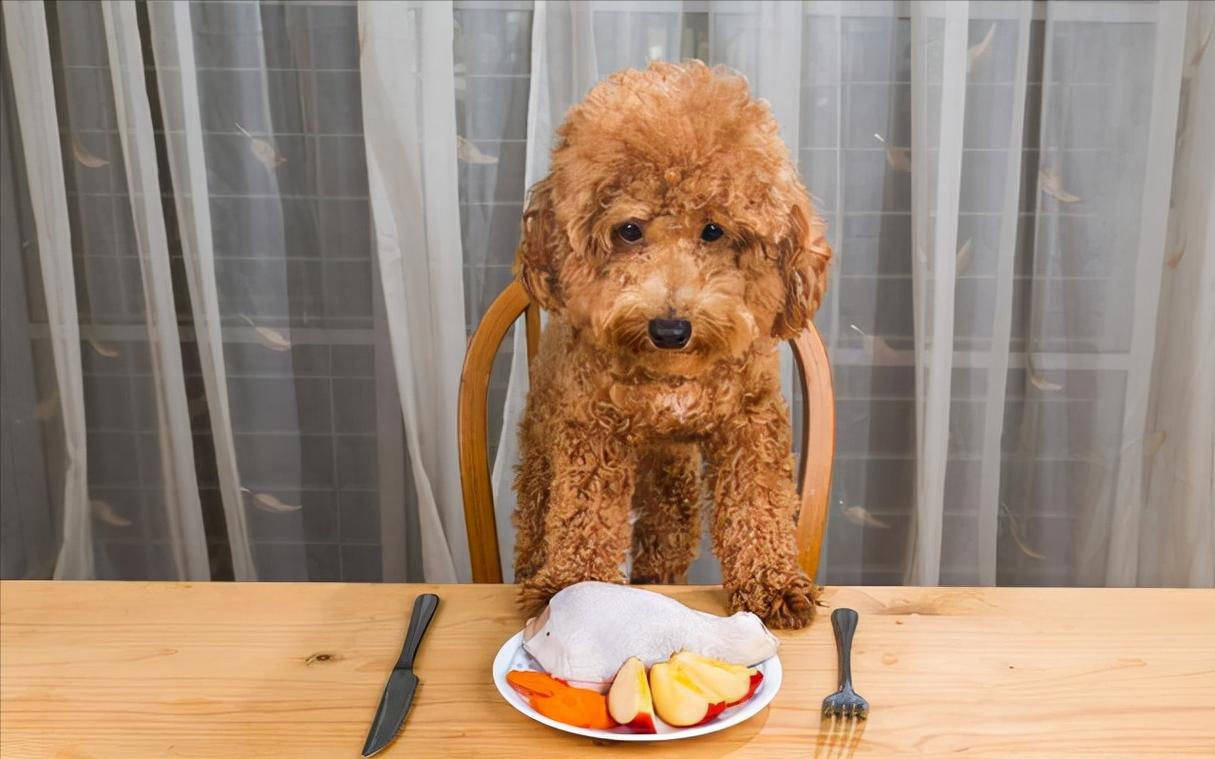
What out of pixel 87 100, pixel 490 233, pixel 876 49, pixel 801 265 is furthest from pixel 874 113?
pixel 87 100

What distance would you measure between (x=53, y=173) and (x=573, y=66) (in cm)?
79

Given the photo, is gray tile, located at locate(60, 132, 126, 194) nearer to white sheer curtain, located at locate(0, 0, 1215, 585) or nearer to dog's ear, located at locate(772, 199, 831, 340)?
white sheer curtain, located at locate(0, 0, 1215, 585)

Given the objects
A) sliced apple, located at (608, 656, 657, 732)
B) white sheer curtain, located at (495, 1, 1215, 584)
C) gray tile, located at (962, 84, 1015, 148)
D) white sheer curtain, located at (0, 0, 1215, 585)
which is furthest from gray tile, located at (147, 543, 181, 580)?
gray tile, located at (962, 84, 1015, 148)

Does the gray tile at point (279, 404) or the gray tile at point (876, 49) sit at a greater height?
the gray tile at point (876, 49)

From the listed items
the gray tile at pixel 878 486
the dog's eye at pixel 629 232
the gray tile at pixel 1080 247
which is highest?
the dog's eye at pixel 629 232

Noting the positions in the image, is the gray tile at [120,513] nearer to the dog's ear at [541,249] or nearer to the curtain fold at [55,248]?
the curtain fold at [55,248]

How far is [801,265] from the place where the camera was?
79cm

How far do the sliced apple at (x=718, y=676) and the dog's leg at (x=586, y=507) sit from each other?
0.18m

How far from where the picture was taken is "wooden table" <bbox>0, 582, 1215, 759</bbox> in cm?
66

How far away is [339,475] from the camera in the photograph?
161 cm

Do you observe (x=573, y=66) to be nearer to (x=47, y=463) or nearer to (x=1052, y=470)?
(x=1052, y=470)

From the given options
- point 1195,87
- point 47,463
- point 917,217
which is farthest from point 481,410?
point 1195,87

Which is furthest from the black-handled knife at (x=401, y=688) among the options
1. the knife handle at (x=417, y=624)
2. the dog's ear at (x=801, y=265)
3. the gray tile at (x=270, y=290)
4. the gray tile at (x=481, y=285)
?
the gray tile at (x=270, y=290)

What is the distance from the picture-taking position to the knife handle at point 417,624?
0.75 m
